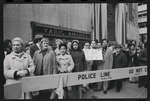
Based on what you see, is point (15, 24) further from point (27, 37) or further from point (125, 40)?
point (125, 40)

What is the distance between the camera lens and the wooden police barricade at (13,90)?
2.86m

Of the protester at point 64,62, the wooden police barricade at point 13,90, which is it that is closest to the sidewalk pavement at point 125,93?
the protester at point 64,62

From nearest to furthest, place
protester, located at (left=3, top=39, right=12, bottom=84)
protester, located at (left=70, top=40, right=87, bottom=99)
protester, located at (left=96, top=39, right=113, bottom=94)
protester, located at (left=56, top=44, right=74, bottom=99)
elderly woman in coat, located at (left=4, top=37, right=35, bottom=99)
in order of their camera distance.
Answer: elderly woman in coat, located at (left=4, top=37, right=35, bottom=99) → protester, located at (left=3, top=39, right=12, bottom=84) → protester, located at (left=56, top=44, right=74, bottom=99) → protester, located at (left=70, top=40, right=87, bottom=99) → protester, located at (left=96, top=39, right=113, bottom=94)

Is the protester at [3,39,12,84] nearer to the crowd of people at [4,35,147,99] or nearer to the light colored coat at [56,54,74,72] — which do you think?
the crowd of people at [4,35,147,99]

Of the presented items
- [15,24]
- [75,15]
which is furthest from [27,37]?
[75,15]

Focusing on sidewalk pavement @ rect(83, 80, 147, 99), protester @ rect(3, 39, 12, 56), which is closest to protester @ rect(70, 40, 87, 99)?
sidewalk pavement @ rect(83, 80, 147, 99)

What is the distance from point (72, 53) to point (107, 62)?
1124 mm

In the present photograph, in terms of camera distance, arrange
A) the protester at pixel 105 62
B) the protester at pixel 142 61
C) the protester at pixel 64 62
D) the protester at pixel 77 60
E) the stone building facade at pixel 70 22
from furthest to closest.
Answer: the protester at pixel 142 61 < the protester at pixel 105 62 < the stone building facade at pixel 70 22 < the protester at pixel 77 60 < the protester at pixel 64 62

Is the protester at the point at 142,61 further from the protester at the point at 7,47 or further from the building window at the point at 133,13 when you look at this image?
the protester at the point at 7,47

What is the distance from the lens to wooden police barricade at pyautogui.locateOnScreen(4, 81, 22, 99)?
2.86m

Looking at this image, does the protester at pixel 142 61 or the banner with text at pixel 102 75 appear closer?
the banner with text at pixel 102 75

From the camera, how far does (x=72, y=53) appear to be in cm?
366

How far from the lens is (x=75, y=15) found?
17.7 feet

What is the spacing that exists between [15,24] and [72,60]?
195 cm
